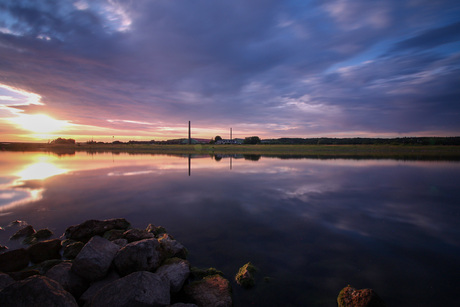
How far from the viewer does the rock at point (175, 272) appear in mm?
5270

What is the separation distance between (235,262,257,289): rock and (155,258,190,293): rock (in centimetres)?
141

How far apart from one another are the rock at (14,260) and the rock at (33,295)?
11.7 ft

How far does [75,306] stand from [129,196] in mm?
11184

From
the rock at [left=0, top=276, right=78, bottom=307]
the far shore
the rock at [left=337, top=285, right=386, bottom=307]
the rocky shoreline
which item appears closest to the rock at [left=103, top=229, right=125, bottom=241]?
the rocky shoreline

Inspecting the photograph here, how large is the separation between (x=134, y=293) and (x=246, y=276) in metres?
2.91

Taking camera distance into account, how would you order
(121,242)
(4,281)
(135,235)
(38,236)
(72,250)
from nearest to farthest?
(4,281) < (121,242) < (72,250) < (135,235) < (38,236)

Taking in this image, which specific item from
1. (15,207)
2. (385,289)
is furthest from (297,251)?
(15,207)

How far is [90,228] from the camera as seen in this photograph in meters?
8.36

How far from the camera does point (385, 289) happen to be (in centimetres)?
545

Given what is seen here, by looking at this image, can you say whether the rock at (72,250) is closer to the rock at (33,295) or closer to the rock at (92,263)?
the rock at (92,263)

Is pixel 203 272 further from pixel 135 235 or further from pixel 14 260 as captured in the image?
pixel 14 260

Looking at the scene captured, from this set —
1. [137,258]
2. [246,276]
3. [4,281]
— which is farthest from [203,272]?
[4,281]

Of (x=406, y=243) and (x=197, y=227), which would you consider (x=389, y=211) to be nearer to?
(x=406, y=243)

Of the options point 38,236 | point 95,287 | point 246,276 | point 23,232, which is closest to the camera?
point 95,287
